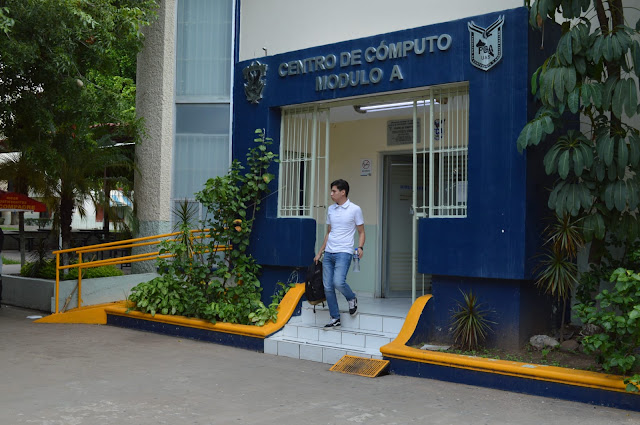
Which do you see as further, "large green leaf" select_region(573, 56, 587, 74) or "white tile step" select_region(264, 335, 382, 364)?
"white tile step" select_region(264, 335, 382, 364)

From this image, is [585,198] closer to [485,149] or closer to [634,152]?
[634,152]

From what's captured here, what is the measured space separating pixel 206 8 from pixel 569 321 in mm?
8501

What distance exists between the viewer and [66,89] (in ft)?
35.7

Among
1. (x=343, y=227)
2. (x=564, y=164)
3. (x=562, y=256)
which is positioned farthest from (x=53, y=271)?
(x=564, y=164)

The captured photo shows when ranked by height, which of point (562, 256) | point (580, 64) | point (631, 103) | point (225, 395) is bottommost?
point (225, 395)

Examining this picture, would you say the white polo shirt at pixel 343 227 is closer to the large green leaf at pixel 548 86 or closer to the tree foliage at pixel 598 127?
the tree foliage at pixel 598 127

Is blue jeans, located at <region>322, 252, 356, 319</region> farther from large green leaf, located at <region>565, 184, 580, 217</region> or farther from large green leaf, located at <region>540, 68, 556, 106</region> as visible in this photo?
large green leaf, located at <region>540, 68, 556, 106</region>

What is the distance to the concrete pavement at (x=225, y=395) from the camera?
5566 millimetres

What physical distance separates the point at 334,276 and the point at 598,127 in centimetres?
337

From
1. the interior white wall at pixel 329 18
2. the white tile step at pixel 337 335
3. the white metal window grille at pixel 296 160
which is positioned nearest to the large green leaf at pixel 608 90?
the interior white wall at pixel 329 18

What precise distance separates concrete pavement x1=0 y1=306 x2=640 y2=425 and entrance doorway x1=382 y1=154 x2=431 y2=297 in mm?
3259

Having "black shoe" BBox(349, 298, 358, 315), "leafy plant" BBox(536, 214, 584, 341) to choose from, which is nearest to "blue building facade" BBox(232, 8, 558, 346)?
"leafy plant" BBox(536, 214, 584, 341)

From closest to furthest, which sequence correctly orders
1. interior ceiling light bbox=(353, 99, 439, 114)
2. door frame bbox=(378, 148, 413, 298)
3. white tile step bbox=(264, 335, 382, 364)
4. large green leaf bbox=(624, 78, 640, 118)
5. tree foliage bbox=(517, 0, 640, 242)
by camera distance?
large green leaf bbox=(624, 78, 640, 118)
tree foliage bbox=(517, 0, 640, 242)
white tile step bbox=(264, 335, 382, 364)
interior ceiling light bbox=(353, 99, 439, 114)
door frame bbox=(378, 148, 413, 298)

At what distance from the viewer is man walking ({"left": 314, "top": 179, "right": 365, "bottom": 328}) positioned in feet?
26.6
